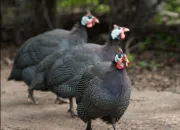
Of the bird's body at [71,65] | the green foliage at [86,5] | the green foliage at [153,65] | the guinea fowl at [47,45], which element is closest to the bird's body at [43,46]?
the guinea fowl at [47,45]

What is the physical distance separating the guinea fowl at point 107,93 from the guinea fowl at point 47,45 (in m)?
2.12

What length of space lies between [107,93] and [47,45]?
2.64 m

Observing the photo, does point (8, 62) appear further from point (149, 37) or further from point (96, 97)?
point (96, 97)

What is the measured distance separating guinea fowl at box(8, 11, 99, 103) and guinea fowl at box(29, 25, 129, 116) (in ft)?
2.12

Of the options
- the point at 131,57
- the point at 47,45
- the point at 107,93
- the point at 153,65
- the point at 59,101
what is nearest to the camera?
the point at 107,93

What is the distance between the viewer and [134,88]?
8.20 meters

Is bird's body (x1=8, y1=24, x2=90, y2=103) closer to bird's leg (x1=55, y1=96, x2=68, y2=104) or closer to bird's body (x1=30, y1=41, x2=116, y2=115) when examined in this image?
bird's leg (x1=55, y1=96, x2=68, y2=104)

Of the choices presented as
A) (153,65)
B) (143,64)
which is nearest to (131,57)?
(143,64)

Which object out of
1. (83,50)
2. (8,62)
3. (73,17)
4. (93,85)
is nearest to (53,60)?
(83,50)

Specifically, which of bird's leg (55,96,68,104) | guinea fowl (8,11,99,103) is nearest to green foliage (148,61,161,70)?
guinea fowl (8,11,99,103)

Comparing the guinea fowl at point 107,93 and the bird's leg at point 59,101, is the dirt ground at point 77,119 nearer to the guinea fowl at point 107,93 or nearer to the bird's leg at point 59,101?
the bird's leg at point 59,101

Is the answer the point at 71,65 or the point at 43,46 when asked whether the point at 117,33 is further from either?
the point at 43,46

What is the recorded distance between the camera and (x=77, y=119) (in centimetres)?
668

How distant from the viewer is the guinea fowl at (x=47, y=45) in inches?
295
